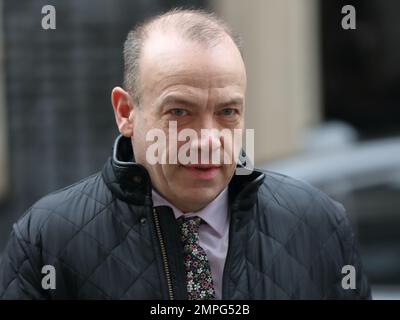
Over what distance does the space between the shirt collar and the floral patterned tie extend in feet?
0.05

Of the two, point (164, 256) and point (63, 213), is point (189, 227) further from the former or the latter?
point (63, 213)

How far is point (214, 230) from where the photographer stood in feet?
8.38

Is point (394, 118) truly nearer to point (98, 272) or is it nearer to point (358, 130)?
point (358, 130)

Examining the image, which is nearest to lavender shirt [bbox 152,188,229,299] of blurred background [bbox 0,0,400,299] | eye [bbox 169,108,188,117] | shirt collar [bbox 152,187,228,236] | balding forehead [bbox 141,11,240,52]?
shirt collar [bbox 152,187,228,236]

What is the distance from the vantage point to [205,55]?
2.39 meters

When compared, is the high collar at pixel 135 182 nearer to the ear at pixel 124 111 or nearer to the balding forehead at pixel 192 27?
the ear at pixel 124 111

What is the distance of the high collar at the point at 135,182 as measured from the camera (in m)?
2.51

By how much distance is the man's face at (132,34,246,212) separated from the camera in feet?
7.81

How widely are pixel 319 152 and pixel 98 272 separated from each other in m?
4.00

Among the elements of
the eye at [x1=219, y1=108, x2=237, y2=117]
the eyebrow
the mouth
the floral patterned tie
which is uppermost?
the eyebrow

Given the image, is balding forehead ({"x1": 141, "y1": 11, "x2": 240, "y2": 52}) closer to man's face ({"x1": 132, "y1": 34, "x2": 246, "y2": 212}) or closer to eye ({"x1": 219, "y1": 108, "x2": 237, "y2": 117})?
man's face ({"x1": 132, "y1": 34, "x2": 246, "y2": 212})

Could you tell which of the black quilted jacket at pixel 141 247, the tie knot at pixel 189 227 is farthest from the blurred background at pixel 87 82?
the tie knot at pixel 189 227

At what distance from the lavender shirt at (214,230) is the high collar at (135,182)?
0.03 metres
